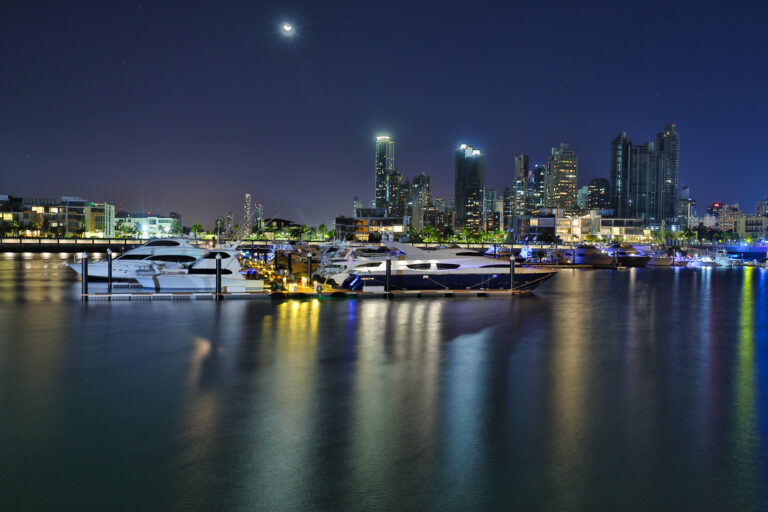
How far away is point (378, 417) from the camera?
26.1 feet

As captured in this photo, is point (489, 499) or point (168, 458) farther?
point (168, 458)

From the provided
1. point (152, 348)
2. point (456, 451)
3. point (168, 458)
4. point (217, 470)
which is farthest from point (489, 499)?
point (152, 348)

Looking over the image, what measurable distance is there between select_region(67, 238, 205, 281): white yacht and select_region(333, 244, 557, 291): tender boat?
8844 mm

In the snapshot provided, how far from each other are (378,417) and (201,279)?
60.4 feet

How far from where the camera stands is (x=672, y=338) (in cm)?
1566

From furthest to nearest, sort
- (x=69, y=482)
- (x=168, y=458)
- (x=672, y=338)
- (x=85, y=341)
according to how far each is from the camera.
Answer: (x=672, y=338) < (x=85, y=341) < (x=168, y=458) < (x=69, y=482)

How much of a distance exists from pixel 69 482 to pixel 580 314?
17755mm

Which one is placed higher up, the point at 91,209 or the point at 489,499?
the point at 91,209

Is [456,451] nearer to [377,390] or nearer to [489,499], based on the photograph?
[489,499]

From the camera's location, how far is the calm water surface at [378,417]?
18.3 feet

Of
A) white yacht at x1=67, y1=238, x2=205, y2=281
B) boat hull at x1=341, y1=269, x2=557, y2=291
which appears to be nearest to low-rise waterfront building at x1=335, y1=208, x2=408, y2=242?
white yacht at x1=67, y1=238, x2=205, y2=281

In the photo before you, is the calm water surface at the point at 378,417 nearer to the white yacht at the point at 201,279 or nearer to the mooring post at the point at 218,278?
the mooring post at the point at 218,278

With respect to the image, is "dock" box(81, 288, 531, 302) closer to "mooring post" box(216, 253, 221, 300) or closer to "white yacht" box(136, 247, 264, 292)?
"mooring post" box(216, 253, 221, 300)

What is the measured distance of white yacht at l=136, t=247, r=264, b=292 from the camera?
24.5 m
